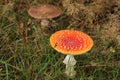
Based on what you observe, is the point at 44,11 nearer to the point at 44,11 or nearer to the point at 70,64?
the point at 44,11

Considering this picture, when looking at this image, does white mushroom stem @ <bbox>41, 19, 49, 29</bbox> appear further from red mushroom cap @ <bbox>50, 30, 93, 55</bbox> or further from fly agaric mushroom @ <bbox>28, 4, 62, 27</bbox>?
red mushroom cap @ <bbox>50, 30, 93, 55</bbox>

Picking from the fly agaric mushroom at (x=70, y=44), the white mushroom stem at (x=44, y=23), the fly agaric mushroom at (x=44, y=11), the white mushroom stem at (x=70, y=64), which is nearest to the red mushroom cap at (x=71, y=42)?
the fly agaric mushroom at (x=70, y=44)

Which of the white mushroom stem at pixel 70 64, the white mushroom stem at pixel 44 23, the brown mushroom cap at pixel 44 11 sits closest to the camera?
the white mushroom stem at pixel 70 64

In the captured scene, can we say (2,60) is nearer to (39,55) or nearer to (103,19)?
(39,55)

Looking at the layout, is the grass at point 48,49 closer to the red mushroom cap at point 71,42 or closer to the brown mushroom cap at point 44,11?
the brown mushroom cap at point 44,11

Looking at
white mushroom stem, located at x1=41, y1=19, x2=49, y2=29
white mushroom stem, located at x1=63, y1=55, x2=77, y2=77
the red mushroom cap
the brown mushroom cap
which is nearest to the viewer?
the red mushroom cap

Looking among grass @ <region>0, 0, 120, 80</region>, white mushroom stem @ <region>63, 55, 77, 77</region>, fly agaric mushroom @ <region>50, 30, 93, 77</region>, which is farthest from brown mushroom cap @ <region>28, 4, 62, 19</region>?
white mushroom stem @ <region>63, 55, 77, 77</region>

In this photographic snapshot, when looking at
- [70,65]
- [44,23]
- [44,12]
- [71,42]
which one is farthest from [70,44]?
[44,23]

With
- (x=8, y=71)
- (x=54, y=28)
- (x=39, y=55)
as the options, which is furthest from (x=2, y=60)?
(x=54, y=28)
